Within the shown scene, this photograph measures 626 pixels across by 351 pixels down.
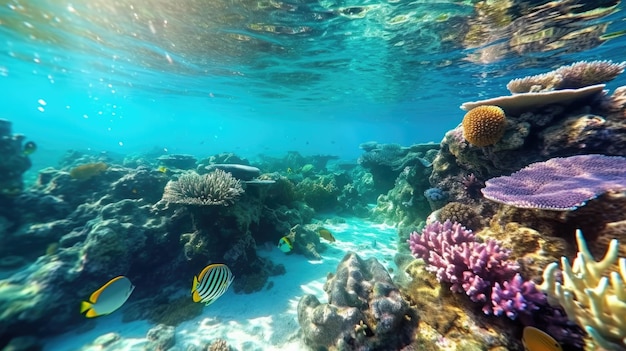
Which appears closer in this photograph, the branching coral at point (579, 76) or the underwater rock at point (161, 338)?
the underwater rock at point (161, 338)

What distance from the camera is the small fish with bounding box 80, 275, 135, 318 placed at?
3492mm

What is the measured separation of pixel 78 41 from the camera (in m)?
18.0

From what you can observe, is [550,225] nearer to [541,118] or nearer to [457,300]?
[457,300]

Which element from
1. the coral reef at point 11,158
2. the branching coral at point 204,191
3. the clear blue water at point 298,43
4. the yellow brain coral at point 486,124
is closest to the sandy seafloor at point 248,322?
the branching coral at point 204,191

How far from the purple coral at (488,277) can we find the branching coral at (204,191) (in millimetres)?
4423

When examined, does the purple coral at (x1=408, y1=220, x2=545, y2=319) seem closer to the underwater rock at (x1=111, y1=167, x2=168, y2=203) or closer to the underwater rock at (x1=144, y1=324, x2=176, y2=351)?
the underwater rock at (x1=144, y1=324, x2=176, y2=351)

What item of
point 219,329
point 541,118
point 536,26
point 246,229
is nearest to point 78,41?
point 246,229

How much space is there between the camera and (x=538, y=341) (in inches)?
93.9

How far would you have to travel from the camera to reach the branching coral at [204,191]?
596 centimetres

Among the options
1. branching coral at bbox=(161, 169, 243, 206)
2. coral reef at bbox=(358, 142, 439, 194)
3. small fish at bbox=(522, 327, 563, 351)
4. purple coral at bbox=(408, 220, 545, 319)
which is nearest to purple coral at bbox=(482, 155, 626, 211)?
purple coral at bbox=(408, 220, 545, 319)

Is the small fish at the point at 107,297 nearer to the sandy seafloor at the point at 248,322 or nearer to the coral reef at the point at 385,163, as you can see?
the sandy seafloor at the point at 248,322

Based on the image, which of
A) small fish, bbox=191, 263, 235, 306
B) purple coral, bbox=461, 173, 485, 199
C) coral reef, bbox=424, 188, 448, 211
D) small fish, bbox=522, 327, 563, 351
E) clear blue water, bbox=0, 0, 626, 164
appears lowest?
small fish, bbox=191, 263, 235, 306

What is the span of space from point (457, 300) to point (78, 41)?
2542 cm

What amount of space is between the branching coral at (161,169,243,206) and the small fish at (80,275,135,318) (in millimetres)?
2296
